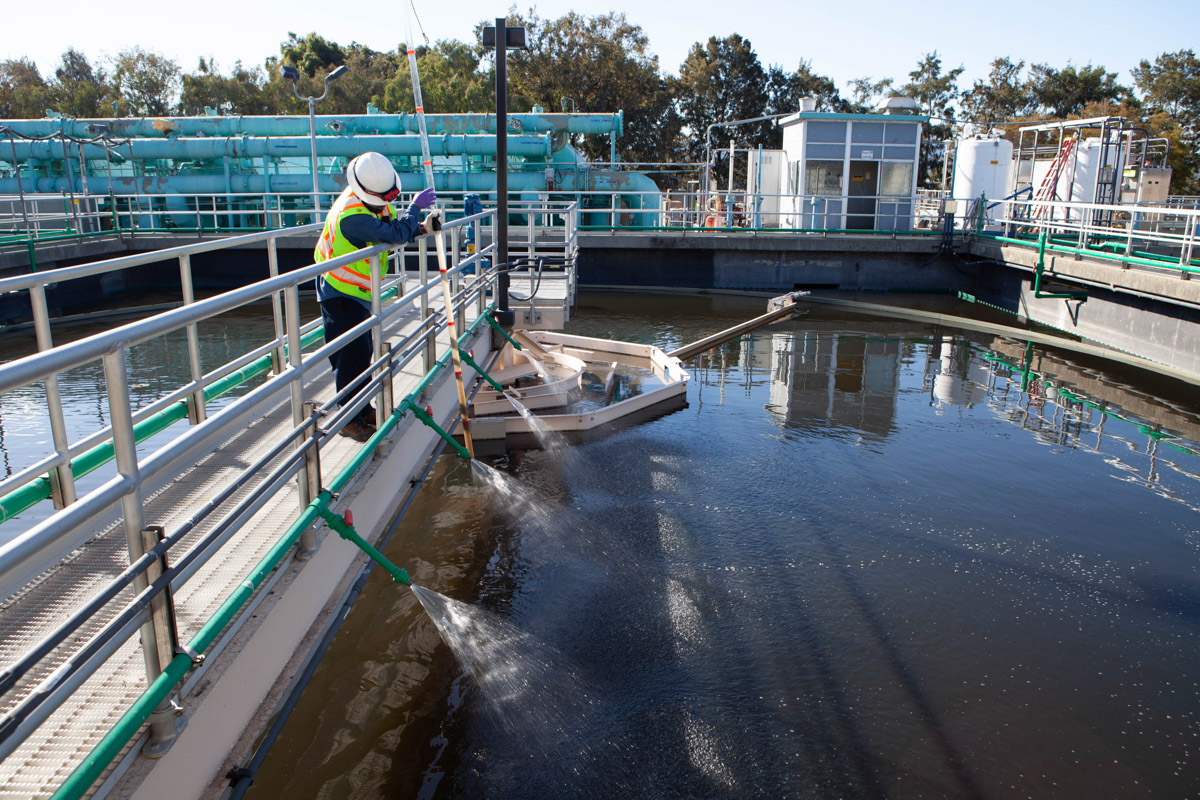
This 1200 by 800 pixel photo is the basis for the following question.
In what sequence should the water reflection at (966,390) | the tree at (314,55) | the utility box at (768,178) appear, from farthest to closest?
the tree at (314,55)
the utility box at (768,178)
the water reflection at (966,390)

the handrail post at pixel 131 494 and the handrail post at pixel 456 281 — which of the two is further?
the handrail post at pixel 456 281

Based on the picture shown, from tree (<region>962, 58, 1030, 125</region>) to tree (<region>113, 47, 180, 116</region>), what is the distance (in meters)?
48.4

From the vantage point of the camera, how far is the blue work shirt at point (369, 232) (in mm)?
5172

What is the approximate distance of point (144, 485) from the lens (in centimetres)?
356

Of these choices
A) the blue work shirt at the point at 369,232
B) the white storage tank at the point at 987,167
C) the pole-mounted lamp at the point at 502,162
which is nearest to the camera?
the blue work shirt at the point at 369,232

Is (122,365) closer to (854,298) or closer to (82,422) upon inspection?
(82,422)

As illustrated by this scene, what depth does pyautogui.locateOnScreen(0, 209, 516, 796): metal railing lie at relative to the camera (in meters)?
1.92

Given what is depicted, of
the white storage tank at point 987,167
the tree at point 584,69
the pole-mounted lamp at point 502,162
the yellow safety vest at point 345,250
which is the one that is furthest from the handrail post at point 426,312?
the tree at point 584,69

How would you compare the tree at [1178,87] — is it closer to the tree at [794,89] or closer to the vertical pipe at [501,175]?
the tree at [794,89]

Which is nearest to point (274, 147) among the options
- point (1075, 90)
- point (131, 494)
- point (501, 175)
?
point (501, 175)

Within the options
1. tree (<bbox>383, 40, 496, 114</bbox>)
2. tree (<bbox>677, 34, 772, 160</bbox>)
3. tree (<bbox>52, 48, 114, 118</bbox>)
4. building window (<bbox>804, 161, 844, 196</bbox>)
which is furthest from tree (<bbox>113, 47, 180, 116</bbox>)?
building window (<bbox>804, 161, 844, 196</bbox>)

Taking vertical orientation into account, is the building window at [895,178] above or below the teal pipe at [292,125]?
below

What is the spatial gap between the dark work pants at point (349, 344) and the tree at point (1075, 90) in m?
52.4

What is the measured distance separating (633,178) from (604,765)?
19.2 meters
